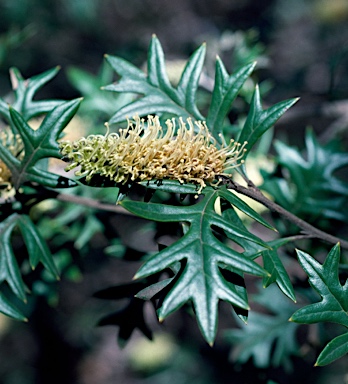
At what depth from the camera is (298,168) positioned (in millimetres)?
1338

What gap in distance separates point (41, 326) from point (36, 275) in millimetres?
1856

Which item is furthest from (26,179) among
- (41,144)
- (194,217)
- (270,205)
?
(270,205)

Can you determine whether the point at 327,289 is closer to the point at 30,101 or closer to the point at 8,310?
the point at 8,310

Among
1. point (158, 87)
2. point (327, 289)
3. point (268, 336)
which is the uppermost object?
point (158, 87)

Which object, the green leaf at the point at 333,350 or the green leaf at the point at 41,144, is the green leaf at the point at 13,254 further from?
the green leaf at the point at 333,350

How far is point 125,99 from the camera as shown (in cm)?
156

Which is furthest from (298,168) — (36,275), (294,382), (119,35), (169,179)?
(119,35)

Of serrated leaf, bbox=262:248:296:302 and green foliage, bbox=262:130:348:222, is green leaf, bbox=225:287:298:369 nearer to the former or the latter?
green foliage, bbox=262:130:348:222

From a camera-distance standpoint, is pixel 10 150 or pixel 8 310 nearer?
pixel 8 310

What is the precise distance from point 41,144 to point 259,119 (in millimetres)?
391

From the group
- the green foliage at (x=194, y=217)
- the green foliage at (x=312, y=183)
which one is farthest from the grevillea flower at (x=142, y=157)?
the green foliage at (x=312, y=183)

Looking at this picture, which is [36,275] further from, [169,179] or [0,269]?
[169,179]

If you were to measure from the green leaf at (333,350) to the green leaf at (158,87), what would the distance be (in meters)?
0.46

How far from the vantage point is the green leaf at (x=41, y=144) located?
32.8 inches
